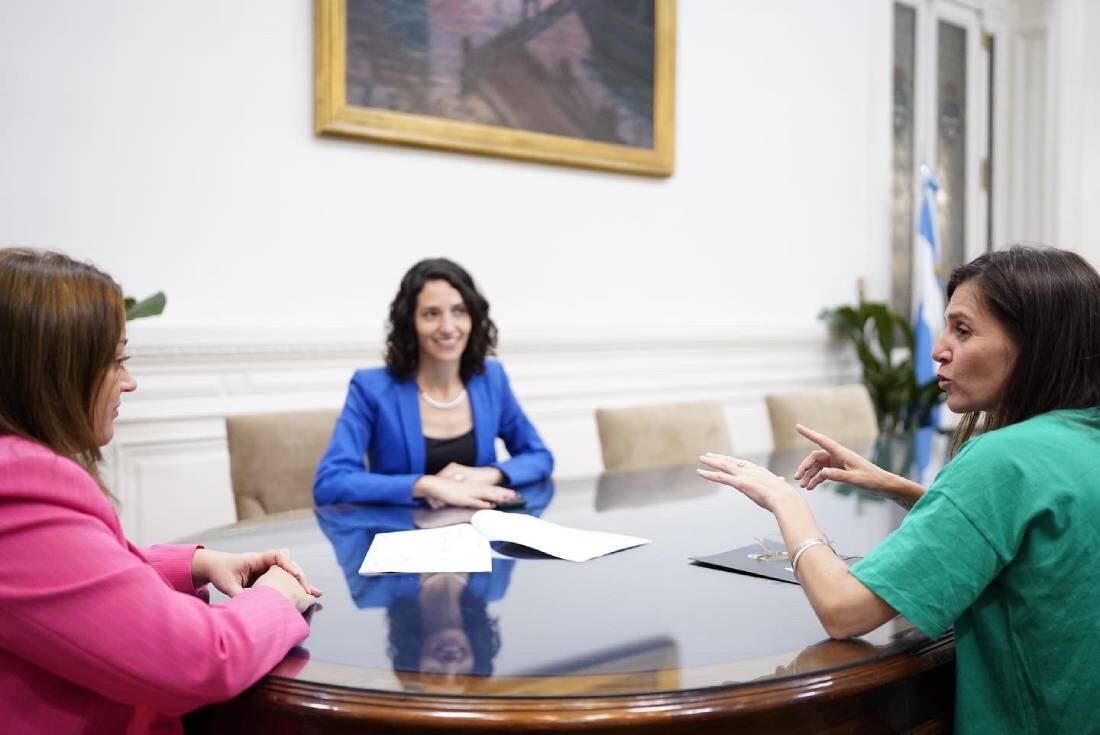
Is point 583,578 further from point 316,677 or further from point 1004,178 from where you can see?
point 1004,178

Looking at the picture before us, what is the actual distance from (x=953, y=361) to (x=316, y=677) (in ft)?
3.24

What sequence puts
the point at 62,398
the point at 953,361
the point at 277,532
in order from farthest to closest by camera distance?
1. the point at 277,532
2. the point at 953,361
3. the point at 62,398

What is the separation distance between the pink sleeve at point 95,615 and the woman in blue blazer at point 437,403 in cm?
151

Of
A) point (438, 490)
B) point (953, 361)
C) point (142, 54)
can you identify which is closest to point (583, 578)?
point (953, 361)

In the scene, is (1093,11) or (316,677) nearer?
(316,677)

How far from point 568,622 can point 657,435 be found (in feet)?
Result: 6.97

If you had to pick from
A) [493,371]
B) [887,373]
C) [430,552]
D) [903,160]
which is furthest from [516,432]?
[903,160]

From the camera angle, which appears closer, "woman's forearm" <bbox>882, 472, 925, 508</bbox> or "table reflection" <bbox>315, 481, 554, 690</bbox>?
"table reflection" <bbox>315, 481, 554, 690</bbox>

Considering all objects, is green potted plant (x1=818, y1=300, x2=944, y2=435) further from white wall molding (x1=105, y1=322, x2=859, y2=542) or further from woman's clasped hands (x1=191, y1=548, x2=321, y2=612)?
woman's clasped hands (x1=191, y1=548, x2=321, y2=612)

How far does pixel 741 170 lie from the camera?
17.7ft

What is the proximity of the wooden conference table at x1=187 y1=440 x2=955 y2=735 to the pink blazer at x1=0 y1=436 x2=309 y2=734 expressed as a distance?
104 millimetres

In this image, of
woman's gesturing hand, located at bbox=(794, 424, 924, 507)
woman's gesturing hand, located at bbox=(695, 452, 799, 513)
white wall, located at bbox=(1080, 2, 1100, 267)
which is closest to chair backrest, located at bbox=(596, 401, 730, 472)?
woman's gesturing hand, located at bbox=(794, 424, 924, 507)

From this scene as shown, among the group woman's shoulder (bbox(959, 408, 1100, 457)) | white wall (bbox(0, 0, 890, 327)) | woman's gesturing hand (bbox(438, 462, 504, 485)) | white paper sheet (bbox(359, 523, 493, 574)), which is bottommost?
white paper sheet (bbox(359, 523, 493, 574))

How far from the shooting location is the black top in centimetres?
287
